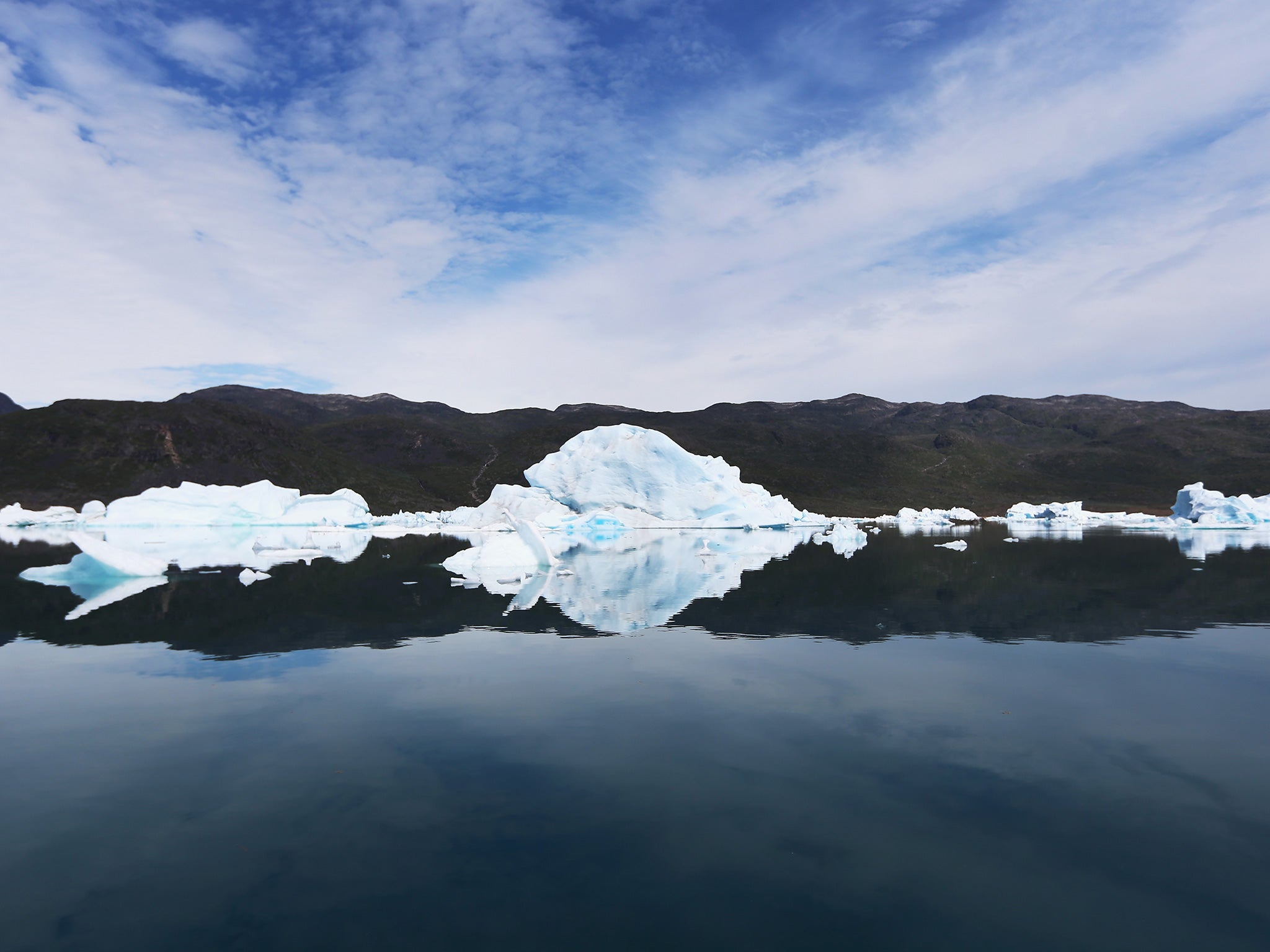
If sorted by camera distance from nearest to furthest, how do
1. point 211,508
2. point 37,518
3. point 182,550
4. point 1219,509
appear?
1. point 182,550
2. point 211,508
3. point 37,518
4. point 1219,509

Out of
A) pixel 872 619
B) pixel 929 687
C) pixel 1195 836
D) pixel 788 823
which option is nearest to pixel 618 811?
pixel 788 823

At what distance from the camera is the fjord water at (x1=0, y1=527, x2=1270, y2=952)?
196 inches

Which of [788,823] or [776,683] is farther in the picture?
[776,683]

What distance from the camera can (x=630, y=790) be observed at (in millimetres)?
7129

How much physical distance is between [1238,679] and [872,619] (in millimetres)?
7351

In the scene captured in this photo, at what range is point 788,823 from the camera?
6.39m

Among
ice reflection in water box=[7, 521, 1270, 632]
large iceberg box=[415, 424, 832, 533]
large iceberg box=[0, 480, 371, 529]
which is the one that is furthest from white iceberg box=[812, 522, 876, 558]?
large iceberg box=[0, 480, 371, 529]

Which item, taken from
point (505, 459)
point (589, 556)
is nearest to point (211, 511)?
point (589, 556)

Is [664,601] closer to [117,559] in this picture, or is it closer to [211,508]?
[117,559]

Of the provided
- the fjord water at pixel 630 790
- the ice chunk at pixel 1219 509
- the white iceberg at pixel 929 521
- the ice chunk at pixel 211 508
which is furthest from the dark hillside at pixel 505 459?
the fjord water at pixel 630 790

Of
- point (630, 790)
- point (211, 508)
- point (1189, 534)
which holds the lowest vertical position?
point (1189, 534)

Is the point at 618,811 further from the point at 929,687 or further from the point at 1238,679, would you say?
the point at 1238,679

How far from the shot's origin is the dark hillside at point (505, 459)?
352 ft

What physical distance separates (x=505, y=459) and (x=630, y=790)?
148 meters
